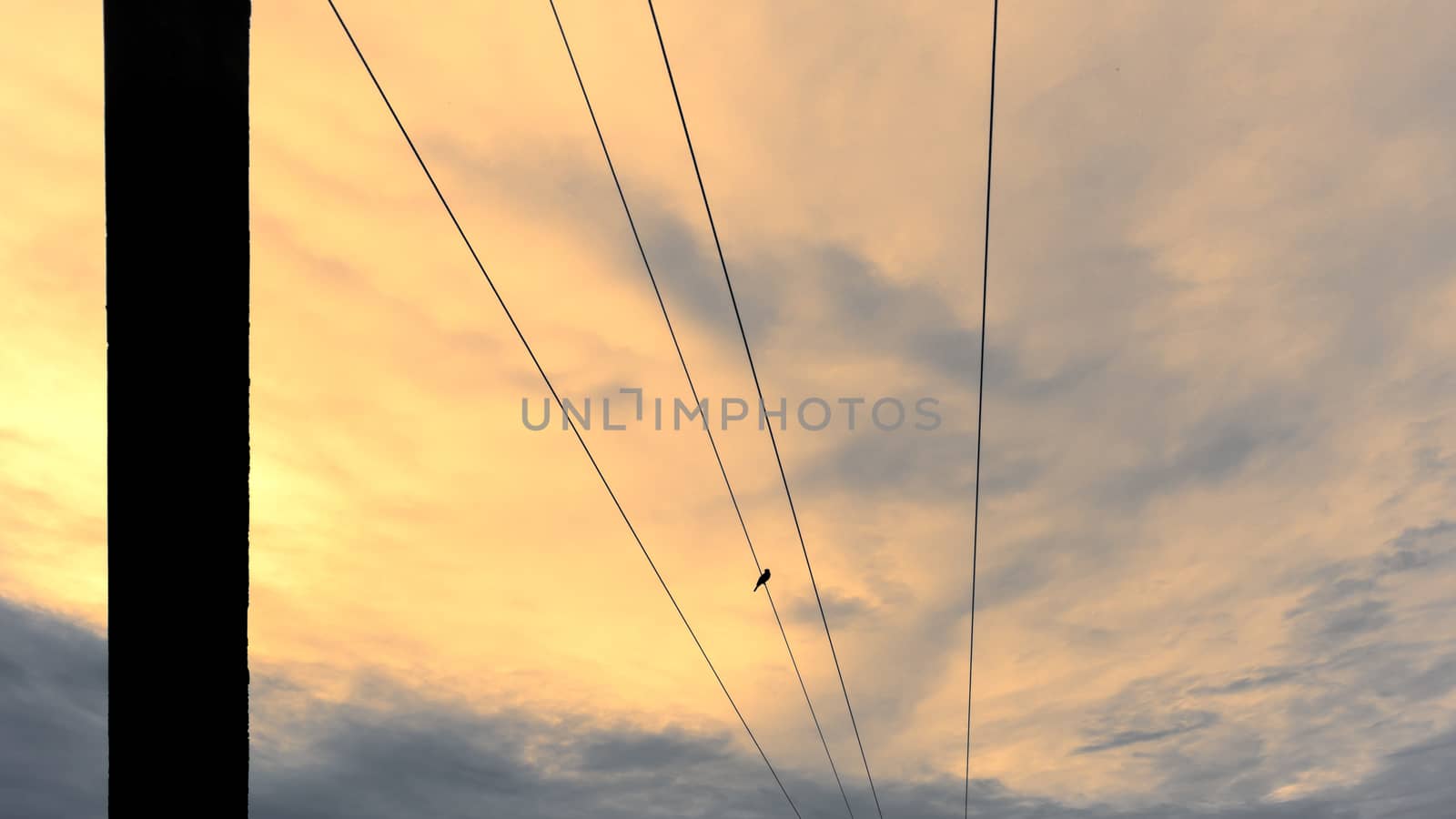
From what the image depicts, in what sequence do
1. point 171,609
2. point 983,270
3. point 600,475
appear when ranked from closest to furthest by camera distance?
point 171,609 → point 983,270 → point 600,475

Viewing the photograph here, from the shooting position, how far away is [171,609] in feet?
15.2

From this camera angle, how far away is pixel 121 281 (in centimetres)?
468

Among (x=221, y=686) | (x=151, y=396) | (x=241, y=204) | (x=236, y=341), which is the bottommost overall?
(x=221, y=686)

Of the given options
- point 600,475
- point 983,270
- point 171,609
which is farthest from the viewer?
point 600,475

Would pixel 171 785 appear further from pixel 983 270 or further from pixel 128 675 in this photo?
pixel 983 270

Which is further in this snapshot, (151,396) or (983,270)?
(983,270)

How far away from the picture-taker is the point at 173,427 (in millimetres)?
4676

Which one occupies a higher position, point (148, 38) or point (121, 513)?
point (148, 38)

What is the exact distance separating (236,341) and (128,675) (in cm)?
160

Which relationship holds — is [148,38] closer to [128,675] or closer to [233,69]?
[233,69]

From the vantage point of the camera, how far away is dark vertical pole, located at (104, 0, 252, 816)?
15.2 ft

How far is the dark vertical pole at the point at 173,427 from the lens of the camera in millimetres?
4641

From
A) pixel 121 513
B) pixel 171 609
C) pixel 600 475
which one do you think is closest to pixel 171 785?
pixel 171 609

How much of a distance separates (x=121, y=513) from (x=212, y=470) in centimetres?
Answer: 42
